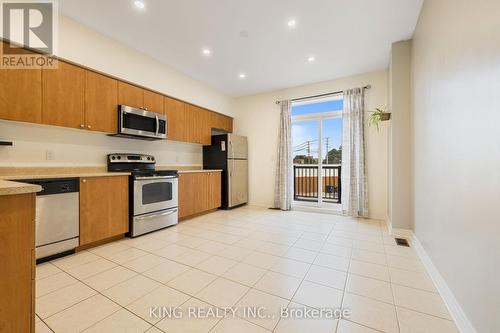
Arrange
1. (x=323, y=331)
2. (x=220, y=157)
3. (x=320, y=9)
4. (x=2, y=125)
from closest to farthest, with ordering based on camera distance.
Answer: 1. (x=323, y=331)
2. (x=2, y=125)
3. (x=320, y=9)
4. (x=220, y=157)

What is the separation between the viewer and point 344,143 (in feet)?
14.3

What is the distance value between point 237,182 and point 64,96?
3.53m

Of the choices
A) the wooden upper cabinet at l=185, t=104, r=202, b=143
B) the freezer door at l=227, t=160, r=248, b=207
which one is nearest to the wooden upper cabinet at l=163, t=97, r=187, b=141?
the wooden upper cabinet at l=185, t=104, r=202, b=143

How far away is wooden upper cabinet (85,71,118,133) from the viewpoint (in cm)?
279

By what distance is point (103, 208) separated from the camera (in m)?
2.72

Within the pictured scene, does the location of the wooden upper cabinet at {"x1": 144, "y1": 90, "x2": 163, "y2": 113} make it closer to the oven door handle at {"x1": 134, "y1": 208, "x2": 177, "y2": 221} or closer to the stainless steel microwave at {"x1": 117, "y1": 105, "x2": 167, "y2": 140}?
the stainless steel microwave at {"x1": 117, "y1": 105, "x2": 167, "y2": 140}

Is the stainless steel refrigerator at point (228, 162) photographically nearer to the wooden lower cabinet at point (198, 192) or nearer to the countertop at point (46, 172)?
the wooden lower cabinet at point (198, 192)

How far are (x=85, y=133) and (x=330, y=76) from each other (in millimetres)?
4591

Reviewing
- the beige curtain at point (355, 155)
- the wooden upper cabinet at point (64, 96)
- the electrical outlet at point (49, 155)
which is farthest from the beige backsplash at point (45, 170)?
the beige curtain at point (355, 155)

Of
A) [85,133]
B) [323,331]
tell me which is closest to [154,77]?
[85,133]

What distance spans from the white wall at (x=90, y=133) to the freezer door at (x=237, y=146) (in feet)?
4.14

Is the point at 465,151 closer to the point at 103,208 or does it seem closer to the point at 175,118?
the point at 103,208

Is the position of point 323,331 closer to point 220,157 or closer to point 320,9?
point 320,9

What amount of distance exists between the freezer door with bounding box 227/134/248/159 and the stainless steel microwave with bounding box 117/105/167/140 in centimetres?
159
